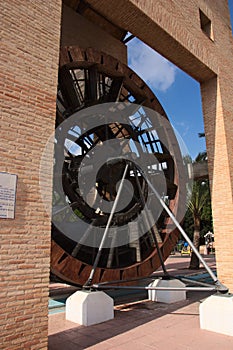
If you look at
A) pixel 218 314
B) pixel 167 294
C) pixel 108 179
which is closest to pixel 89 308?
pixel 218 314

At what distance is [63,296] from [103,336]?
2.87 meters

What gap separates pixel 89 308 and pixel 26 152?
245cm

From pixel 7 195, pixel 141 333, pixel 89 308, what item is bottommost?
pixel 141 333

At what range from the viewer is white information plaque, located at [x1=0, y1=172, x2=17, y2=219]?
2.88 metres

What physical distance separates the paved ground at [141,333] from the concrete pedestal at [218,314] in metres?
0.10

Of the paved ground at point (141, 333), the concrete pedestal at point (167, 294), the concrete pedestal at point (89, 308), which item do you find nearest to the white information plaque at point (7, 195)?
the paved ground at point (141, 333)

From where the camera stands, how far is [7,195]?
294cm

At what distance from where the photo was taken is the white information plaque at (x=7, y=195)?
2881mm

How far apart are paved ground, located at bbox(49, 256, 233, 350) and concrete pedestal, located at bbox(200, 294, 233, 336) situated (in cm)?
10

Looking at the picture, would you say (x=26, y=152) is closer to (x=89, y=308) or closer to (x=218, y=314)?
(x=89, y=308)

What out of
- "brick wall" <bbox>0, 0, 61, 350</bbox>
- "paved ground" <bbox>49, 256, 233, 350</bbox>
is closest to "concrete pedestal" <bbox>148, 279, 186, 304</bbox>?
"paved ground" <bbox>49, 256, 233, 350</bbox>

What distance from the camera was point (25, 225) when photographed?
301 cm

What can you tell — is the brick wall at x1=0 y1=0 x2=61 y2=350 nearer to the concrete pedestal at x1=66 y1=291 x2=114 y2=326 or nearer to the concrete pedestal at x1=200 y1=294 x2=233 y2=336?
the concrete pedestal at x1=66 y1=291 x2=114 y2=326

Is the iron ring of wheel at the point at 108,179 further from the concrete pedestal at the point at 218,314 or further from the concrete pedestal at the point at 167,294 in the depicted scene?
the concrete pedestal at the point at 218,314
